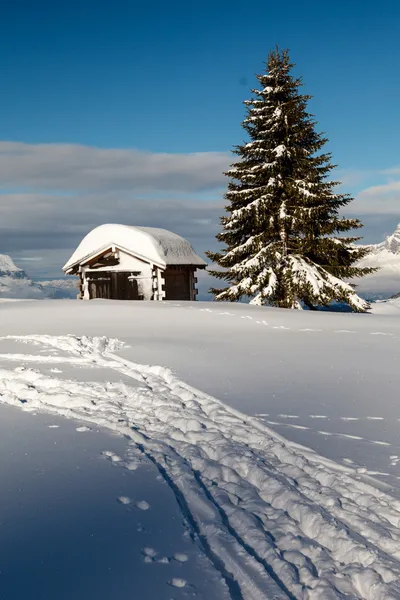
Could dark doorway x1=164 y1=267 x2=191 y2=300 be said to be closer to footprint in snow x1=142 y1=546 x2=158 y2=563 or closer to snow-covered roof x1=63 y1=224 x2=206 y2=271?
snow-covered roof x1=63 y1=224 x2=206 y2=271

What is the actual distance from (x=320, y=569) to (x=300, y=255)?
21.5 m

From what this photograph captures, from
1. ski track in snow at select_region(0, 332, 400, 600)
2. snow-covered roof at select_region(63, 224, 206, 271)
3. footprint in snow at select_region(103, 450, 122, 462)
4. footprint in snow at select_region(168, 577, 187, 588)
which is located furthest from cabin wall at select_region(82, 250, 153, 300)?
footprint in snow at select_region(168, 577, 187, 588)

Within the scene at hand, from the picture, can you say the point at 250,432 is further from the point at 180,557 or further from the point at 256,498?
the point at 180,557

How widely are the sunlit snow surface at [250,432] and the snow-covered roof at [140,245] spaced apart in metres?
11.5

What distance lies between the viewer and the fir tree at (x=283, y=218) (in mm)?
23734

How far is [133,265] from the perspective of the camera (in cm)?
2633

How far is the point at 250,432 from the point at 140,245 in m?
20.4

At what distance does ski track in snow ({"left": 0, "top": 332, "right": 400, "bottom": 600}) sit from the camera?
11.0ft

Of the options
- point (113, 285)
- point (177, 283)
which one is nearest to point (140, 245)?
point (113, 285)

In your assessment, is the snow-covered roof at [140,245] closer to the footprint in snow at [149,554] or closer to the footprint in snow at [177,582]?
the footprint in snow at [149,554]

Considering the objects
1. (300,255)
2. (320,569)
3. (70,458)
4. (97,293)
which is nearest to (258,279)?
(300,255)

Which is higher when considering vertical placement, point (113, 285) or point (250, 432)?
point (113, 285)

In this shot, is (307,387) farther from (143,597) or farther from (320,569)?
(143,597)

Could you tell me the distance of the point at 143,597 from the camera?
10.2 ft
